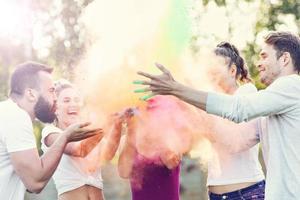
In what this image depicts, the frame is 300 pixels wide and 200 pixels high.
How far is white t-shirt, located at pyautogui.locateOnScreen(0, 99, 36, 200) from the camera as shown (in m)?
4.91

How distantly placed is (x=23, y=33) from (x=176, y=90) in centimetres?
1709

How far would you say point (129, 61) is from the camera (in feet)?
18.3

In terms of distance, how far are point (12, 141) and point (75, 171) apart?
3.34ft

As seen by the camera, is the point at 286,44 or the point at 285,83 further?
the point at 286,44

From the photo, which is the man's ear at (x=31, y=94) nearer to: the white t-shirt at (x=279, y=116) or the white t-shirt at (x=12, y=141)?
the white t-shirt at (x=12, y=141)

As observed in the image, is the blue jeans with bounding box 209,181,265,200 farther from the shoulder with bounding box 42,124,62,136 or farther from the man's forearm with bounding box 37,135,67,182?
the shoulder with bounding box 42,124,62,136

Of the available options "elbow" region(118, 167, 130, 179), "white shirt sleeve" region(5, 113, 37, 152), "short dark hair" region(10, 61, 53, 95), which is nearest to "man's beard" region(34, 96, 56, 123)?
"short dark hair" region(10, 61, 53, 95)

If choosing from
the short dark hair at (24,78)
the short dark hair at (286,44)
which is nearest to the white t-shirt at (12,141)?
the short dark hair at (24,78)

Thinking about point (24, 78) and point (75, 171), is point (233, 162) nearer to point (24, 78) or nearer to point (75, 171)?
point (75, 171)

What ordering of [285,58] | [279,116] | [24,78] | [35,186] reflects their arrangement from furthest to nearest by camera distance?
[24,78], [35,186], [285,58], [279,116]

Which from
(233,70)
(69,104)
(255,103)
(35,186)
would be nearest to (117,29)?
(69,104)

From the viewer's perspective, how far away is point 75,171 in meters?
5.80

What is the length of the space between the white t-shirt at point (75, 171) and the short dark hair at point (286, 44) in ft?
5.90

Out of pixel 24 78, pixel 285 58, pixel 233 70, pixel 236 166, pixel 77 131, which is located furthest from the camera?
pixel 233 70
